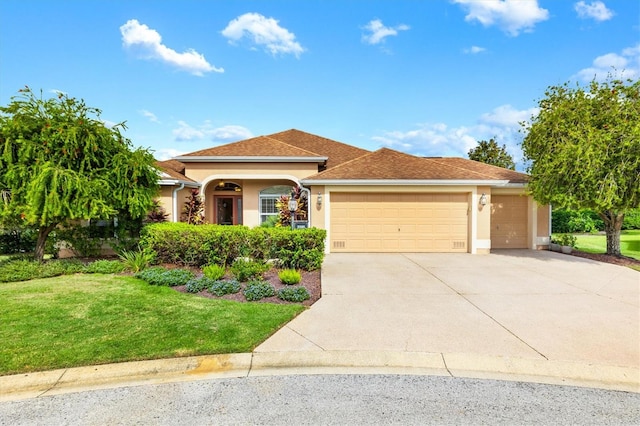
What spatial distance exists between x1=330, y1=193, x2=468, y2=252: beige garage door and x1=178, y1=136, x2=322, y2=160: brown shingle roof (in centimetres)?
339

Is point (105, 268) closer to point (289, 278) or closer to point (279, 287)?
point (279, 287)

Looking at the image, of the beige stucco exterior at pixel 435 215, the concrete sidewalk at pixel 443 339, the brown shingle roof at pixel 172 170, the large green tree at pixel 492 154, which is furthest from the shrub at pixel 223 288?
→ the large green tree at pixel 492 154

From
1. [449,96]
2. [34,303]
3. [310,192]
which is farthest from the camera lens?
[449,96]

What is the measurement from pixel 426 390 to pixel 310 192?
9350 mm

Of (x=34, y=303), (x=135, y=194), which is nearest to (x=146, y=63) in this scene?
(x=135, y=194)

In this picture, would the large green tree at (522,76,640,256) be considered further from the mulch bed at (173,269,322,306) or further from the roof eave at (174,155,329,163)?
the mulch bed at (173,269,322,306)

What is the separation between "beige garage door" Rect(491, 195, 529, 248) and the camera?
1291 centimetres

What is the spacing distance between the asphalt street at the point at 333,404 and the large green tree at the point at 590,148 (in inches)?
338

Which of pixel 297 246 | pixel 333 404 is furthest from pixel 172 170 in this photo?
pixel 333 404

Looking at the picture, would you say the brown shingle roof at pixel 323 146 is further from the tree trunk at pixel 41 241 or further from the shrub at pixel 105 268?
the tree trunk at pixel 41 241

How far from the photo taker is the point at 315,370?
11.5 ft

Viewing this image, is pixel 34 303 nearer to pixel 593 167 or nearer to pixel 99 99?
pixel 99 99

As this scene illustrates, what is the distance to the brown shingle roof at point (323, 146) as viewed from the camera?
1655 cm

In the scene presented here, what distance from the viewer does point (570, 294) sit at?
20.9 ft
